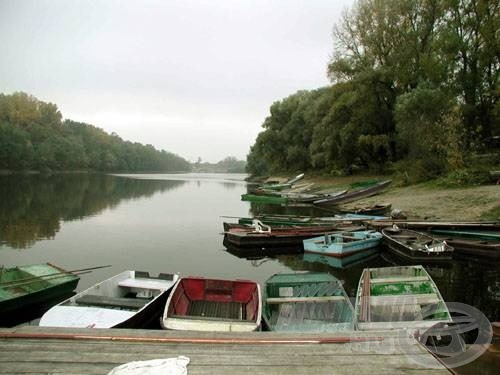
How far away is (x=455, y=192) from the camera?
2598 cm

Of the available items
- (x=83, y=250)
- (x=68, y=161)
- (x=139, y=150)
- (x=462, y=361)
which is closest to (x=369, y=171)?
(x=83, y=250)

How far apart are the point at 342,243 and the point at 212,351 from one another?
11.7m

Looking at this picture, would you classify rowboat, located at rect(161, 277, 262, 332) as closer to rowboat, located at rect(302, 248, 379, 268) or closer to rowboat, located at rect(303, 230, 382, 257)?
rowboat, located at rect(302, 248, 379, 268)

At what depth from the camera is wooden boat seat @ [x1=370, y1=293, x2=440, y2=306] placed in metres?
8.51

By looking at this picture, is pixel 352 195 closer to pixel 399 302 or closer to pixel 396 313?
pixel 399 302

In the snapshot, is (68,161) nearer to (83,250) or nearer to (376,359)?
(83,250)

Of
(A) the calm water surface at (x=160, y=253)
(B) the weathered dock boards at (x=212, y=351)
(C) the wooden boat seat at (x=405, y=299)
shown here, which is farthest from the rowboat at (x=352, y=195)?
(B) the weathered dock boards at (x=212, y=351)

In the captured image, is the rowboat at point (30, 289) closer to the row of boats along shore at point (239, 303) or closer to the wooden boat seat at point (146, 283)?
the row of boats along shore at point (239, 303)

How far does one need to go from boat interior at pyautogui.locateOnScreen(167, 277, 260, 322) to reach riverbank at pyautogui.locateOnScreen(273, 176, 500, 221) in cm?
1664

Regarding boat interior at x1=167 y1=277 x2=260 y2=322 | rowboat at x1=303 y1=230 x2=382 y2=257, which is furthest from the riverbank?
boat interior at x1=167 y1=277 x2=260 y2=322

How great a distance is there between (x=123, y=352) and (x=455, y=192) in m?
26.2

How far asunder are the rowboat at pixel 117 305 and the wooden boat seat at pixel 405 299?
5.34 metres

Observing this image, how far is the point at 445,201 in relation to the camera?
2486cm

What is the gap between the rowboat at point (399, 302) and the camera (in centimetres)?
743
